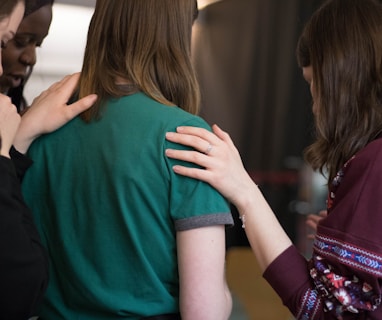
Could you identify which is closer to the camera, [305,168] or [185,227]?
[185,227]

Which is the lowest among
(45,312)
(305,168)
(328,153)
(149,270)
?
(305,168)

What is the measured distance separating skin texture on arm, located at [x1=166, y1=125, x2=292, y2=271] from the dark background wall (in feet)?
10.00

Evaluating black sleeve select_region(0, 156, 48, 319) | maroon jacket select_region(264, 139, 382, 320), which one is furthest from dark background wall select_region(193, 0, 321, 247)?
black sleeve select_region(0, 156, 48, 319)

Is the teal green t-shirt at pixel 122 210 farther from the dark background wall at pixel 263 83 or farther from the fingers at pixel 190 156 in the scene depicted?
the dark background wall at pixel 263 83

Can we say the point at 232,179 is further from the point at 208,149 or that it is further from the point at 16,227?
the point at 16,227

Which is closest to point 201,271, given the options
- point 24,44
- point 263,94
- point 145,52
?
point 145,52

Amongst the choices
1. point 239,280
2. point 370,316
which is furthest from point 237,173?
point 239,280

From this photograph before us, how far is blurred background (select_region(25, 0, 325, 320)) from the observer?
423 centimetres

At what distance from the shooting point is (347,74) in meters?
1.23

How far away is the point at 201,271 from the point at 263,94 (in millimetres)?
3429

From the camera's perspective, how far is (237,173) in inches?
44.6

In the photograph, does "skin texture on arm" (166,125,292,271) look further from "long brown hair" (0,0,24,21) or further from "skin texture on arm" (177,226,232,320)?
"long brown hair" (0,0,24,21)

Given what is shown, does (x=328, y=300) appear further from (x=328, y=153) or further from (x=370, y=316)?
(x=328, y=153)

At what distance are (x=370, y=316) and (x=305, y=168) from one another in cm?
326
